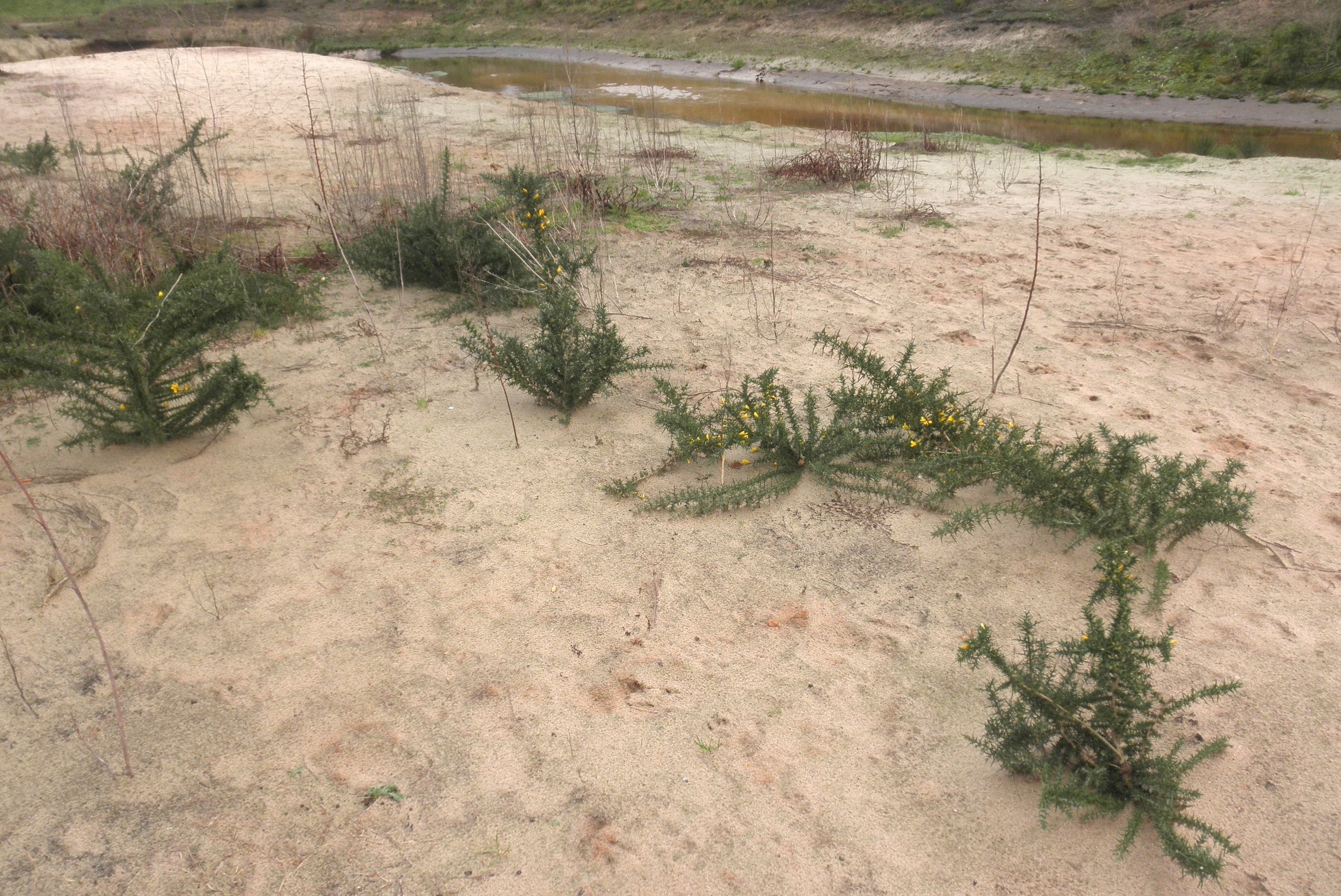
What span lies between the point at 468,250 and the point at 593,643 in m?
3.29

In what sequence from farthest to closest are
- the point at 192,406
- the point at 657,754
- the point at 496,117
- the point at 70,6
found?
1. the point at 70,6
2. the point at 496,117
3. the point at 192,406
4. the point at 657,754

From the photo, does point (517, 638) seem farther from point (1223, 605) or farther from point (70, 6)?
point (70, 6)

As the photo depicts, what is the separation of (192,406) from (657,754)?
246cm

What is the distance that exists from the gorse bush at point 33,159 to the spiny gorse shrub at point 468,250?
317 centimetres

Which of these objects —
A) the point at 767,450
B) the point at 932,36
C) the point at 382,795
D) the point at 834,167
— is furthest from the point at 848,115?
the point at 382,795

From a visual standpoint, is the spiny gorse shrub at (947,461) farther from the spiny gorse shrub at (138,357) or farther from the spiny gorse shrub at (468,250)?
the spiny gorse shrub at (138,357)

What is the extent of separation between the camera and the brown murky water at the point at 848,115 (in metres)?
11.9

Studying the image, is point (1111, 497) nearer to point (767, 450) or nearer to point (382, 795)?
point (767, 450)

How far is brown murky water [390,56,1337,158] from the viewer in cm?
1188

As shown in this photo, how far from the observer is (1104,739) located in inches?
83.4

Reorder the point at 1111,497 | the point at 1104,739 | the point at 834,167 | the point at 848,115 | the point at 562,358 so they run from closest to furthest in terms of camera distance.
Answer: the point at 1104,739, the point at 1111,497, the point at 562,358, the point at 834,167, the point at 848,115

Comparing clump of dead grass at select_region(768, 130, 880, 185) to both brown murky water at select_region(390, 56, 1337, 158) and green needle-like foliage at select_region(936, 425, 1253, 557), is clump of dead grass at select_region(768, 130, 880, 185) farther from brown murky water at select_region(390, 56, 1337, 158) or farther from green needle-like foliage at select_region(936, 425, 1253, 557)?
green needle-like foliage at select_region(936, 425, 1253, 557)

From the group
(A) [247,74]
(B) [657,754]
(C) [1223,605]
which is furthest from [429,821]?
(A) [247,74]

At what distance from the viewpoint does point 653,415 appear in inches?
161
